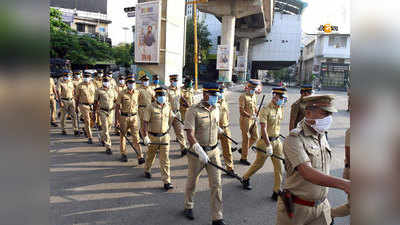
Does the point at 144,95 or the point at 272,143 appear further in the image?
the point at 144,95

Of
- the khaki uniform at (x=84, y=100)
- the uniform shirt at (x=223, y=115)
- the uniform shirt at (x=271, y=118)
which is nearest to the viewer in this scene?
the uniform shirt at (x=271, y=118)

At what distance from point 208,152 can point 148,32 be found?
9395 millimetres

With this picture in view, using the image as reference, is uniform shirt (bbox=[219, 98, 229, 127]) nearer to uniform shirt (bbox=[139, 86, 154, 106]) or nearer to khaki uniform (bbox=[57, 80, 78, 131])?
uniform shirt (bbox=[139, 86, 154, 106])

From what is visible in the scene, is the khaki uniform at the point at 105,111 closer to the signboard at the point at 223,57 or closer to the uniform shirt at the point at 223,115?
the uniform shirt at the point at 223,115

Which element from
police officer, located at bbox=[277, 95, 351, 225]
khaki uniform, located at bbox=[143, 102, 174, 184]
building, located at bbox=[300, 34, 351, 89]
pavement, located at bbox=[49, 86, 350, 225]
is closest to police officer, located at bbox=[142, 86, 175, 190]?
khaki uniform, located at bbox=[143, 102, 174, 184]

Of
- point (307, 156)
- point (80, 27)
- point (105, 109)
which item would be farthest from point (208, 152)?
point (80, 27)

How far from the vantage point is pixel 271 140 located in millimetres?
4766

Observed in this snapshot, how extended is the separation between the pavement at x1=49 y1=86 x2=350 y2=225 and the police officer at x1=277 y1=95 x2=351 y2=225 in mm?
1547

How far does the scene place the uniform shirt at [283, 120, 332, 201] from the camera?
2245 millimetres

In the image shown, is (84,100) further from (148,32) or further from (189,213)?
(189,213)

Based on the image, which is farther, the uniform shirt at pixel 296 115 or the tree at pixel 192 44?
the tree at pixel 192 44

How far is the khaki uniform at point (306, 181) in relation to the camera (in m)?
2.26

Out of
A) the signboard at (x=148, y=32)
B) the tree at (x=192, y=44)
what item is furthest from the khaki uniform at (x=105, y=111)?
the tree at (x=192, y=44)
